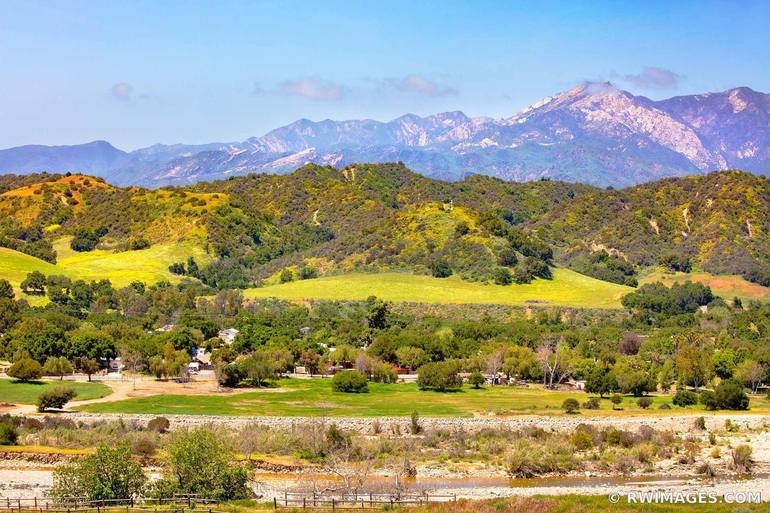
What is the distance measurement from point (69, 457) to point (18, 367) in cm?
3079

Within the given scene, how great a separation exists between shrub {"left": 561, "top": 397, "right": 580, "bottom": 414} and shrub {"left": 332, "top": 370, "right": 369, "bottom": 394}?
60.4 feet

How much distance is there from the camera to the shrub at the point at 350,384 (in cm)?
8756

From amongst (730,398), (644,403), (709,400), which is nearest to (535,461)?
(644,403)

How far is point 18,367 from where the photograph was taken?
281 feet

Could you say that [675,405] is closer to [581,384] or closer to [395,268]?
[581,384]

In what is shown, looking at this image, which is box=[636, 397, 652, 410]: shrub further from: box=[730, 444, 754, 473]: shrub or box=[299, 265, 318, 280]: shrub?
box=[299, 265, 318, 280]: shrub

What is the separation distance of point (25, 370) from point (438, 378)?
3629 cm

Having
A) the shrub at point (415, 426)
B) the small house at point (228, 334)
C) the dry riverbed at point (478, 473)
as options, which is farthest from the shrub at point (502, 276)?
the shrub at point (415, 426)

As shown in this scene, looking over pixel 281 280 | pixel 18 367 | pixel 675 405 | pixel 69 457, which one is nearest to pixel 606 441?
pixel 675 405

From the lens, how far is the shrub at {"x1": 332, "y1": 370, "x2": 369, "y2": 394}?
87562 millimetres

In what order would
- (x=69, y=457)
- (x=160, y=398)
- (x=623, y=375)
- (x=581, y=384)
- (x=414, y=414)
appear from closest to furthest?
(x=69, y=457) → (x=414, y=414) → (x=160, y=398) → (x=623, y=375) → (x=581, y=384)

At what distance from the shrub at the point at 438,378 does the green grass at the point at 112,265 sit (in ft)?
247

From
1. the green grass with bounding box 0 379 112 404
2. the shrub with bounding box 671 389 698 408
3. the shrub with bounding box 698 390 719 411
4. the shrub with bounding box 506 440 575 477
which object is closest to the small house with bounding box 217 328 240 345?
the green grass with bounding box 0 379 112 404

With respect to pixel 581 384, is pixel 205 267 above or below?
above
